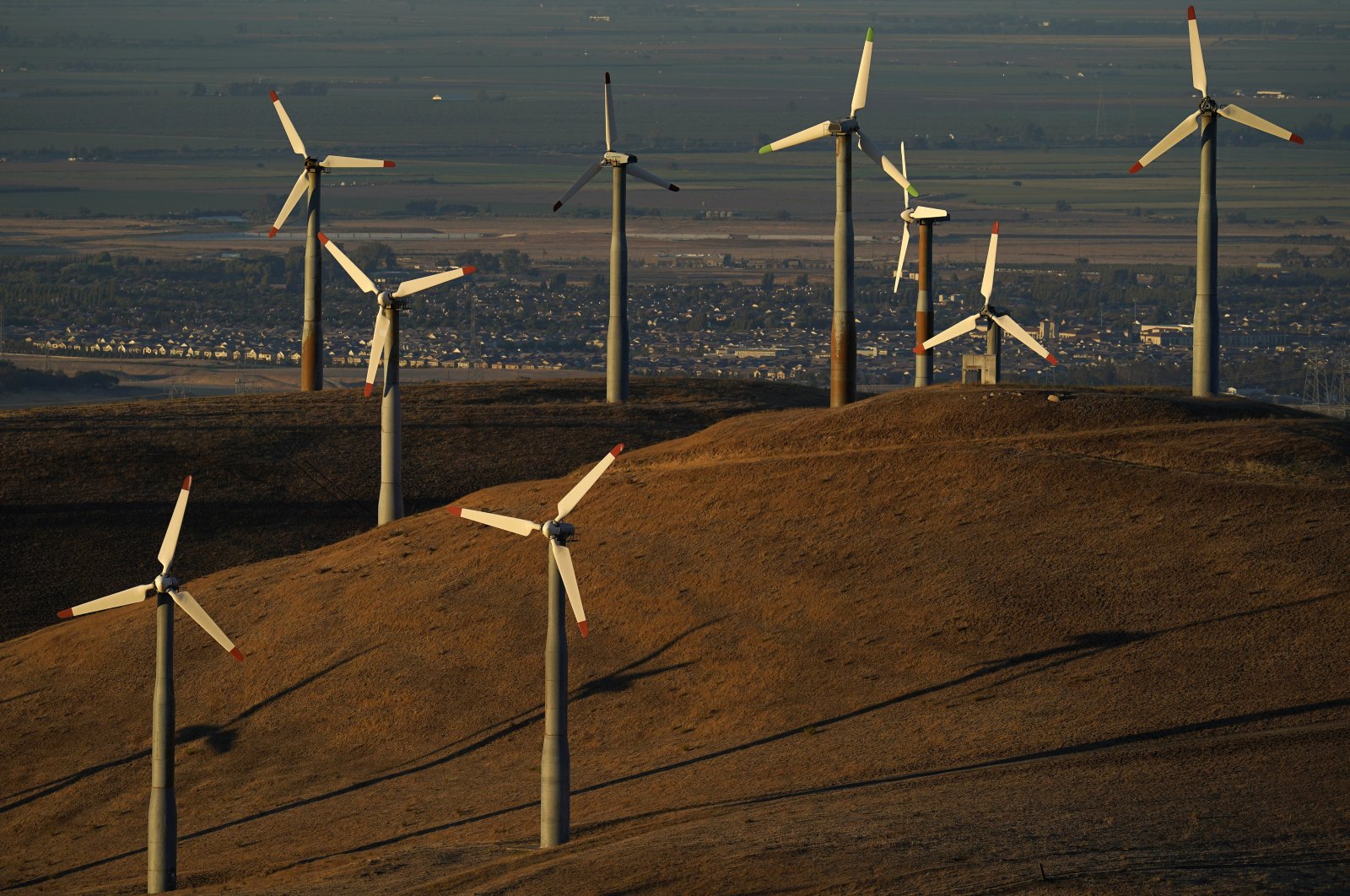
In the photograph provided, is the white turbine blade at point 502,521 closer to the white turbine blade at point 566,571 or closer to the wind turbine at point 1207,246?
the white turbine blade at point 566,571

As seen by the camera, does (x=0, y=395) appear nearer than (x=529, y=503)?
No

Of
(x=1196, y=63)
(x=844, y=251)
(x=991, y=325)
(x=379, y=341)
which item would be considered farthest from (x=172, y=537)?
(x=1196, y=63)

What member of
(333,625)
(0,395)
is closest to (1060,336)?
(0,395)

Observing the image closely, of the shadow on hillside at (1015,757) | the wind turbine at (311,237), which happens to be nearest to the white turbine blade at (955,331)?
the wind turbine at (311,237)

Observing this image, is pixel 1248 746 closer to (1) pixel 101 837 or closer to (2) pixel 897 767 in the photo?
(2) pixel 897 767

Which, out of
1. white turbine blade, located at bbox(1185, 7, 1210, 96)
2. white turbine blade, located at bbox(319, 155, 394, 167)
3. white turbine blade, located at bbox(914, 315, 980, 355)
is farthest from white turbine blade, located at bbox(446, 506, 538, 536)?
white turbine blade, located at bbox(319, 155, 394, 167)
